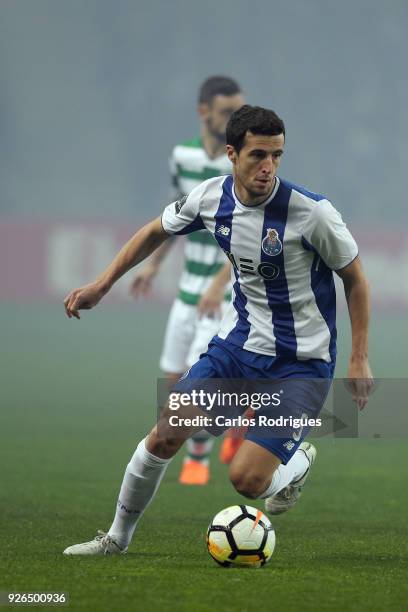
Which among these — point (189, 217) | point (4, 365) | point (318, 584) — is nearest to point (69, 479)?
point (189, 217)

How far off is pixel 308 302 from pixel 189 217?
0.69 m

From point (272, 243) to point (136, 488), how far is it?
1.23 meters

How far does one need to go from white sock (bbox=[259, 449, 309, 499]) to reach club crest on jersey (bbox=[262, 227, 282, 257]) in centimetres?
103

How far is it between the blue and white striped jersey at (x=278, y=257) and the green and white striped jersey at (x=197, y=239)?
11.5 feet

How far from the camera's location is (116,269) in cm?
618

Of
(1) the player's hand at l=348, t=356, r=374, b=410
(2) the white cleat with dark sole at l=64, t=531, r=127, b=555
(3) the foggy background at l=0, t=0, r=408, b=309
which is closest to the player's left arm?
(1) the player's hand at l=348, t=356, r=374, b=410

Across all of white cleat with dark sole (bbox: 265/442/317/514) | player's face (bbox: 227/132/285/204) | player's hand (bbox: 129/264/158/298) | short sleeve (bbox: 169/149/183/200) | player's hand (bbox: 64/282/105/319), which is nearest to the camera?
player's face (bbox: 227/132/285/204)

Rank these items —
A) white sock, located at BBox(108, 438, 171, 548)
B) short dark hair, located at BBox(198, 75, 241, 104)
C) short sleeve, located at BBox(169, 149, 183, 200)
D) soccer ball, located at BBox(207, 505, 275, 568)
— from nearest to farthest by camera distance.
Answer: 1. soccer ball, located at BBox(207, 505, 275, 568)
2. white sock, located at BBox(108, 438, 171, 548)
3. short dark hair, located at BBox(198, 75, 241, 104)
4. short sleeve, located at BBox(169, 149, 183, 200)

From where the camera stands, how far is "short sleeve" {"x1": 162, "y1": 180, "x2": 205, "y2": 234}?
6.22 m

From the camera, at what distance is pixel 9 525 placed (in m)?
6.99

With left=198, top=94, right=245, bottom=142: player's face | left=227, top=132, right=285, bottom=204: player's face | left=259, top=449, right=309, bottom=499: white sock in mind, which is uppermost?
left=198, top=94, right=245, bottom=142: player's face

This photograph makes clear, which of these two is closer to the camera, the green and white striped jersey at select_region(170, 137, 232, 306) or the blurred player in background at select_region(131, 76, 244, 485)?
the blurred player in background at select_region(131, 76, 244, 485)

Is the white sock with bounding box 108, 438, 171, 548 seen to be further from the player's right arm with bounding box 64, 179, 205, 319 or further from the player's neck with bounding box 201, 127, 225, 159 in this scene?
the player's neck with bounding box 201, 127, 225, 159

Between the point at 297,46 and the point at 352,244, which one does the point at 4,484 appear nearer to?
the point at 352,244
